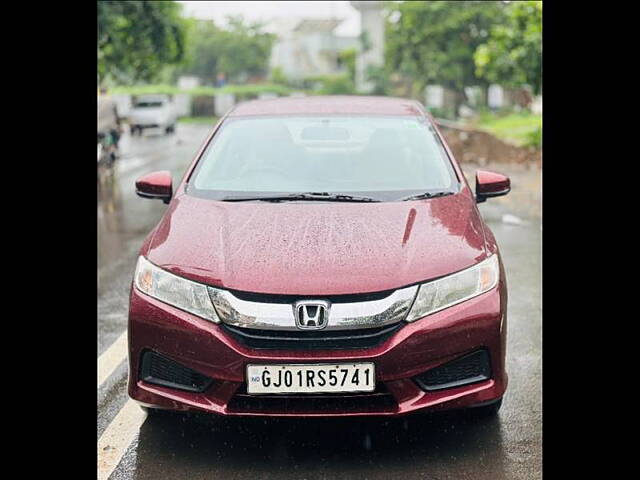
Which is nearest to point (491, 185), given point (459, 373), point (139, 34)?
point (459, 373)

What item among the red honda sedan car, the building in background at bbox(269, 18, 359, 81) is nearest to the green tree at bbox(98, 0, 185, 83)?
the red honda sedan car

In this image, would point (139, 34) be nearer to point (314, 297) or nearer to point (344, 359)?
point (314, 297)

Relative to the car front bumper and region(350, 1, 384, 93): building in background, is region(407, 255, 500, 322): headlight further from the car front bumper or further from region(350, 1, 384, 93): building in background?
region(350, 1, 384, 93): building in background

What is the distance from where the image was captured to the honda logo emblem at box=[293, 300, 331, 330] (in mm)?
3939

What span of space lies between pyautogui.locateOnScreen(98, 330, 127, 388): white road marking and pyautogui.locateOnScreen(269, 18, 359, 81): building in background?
270 ft

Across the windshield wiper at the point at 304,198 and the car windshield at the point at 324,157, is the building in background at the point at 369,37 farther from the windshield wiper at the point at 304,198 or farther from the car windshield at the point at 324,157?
the windshield wiper at the point at 304,198

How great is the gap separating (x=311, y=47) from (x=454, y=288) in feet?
304

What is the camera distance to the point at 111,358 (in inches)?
228

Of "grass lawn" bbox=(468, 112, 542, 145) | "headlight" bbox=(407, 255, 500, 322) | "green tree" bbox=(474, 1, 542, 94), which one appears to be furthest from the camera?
"grass lawn" bbox=(468, 112, 542, 145)

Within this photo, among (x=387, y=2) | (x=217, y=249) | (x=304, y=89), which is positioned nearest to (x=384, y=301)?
(x=217, y=249)

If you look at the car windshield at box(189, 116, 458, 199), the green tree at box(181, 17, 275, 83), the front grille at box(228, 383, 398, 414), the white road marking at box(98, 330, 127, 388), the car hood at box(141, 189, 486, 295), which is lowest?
the white road marking at box(98, 330, 127, 388)

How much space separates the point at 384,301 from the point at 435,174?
1466 millimetres

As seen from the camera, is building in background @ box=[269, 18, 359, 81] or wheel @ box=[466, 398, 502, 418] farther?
building in background @ box=[269, 18, 359, 81]
